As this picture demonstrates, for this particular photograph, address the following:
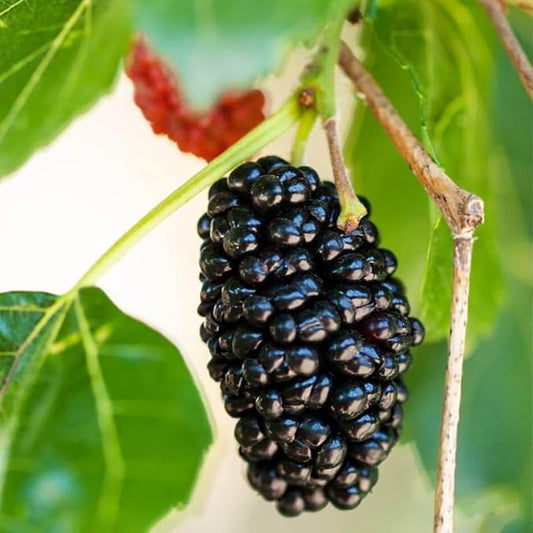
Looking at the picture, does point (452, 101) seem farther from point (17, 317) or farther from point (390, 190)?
point (17, 317)

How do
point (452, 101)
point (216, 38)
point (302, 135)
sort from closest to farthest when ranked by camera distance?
point (216, 38), point (302, 135), point (452, 101)

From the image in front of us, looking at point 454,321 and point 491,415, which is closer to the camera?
point 454,321

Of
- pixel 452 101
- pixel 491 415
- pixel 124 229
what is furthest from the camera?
pixel 124 229

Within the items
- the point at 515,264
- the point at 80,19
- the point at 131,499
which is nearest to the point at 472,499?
the point at 515,264

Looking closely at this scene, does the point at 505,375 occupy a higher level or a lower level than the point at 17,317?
lower

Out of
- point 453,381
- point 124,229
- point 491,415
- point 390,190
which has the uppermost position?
point 124,229

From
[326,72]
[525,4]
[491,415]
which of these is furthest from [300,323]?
[491,415]

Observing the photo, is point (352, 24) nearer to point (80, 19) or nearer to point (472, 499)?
point (80, 19)
